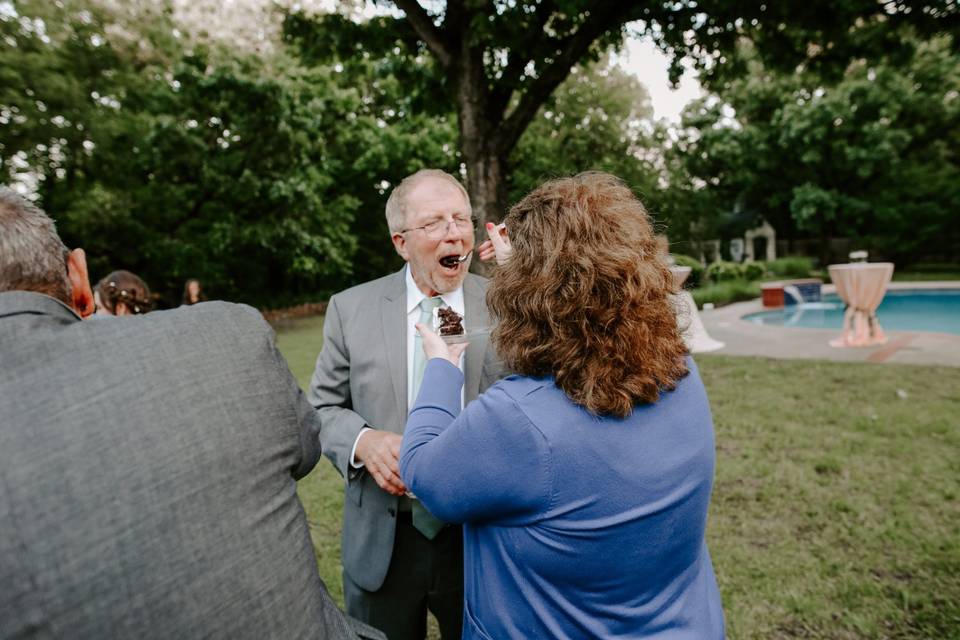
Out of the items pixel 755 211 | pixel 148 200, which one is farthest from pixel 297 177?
pixel 755 211

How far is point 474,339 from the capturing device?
90.2 inches

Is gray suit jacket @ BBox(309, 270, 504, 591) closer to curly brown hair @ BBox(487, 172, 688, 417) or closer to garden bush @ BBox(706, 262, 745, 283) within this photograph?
curly brown hair @ BBox(487, 172, 688, 417)

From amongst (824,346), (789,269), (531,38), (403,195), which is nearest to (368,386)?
(403,195)

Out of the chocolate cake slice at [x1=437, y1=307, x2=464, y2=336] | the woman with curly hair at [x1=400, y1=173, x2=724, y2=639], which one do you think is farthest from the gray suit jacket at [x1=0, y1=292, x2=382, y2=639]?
the chocolate cake slice at [x1=437, y1=307, x2=464, y2=336]

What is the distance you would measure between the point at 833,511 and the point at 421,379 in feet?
11.7

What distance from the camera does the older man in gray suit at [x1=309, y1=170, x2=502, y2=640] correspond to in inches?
85.0

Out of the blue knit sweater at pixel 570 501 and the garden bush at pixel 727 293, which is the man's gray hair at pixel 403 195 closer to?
the blue knit sweater at pixel 570 501

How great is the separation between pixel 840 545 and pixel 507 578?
3.31 metres

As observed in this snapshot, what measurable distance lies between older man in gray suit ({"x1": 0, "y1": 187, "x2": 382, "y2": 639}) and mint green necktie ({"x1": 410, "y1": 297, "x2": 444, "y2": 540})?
2.60ft

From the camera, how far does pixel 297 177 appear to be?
1712cm

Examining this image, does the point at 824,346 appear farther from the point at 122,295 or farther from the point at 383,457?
the point at 122,295

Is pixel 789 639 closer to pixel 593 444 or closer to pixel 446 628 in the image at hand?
pixel 446 628

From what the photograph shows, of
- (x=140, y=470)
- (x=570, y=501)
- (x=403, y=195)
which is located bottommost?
(x=570, y=501)

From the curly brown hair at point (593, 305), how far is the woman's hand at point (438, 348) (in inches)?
9.7
